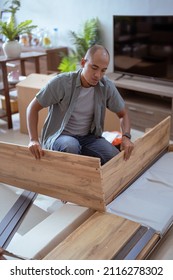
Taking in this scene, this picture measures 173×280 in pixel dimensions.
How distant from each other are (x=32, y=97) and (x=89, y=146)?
1350 millimetres

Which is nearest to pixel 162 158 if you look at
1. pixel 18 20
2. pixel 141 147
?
pixel 141 147

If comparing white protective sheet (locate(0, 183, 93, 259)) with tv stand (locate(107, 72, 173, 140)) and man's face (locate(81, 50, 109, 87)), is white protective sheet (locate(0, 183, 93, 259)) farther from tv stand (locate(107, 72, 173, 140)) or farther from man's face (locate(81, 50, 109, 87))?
tv stand (locate(107, 72, 173, 140))

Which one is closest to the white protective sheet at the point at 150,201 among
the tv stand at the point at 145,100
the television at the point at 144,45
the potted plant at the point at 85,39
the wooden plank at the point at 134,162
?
the wooden plank at the point at 134,162

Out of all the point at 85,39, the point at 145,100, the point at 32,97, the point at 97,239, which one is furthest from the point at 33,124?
the point at 85,39

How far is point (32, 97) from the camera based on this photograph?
3141 mm

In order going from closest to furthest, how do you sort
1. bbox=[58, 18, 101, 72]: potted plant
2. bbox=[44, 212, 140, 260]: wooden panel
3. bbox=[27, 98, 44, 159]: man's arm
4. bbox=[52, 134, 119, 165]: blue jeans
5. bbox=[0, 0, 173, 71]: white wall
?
1. bbox=[44, 212, 140, 260]: wooden panel
2. bbox=[27, 98, 44, 159]: man's arm
3. bbox=[52, 134, 119, 165]: blue jeans
4. bbox=[0, 0, 173, 71]: white wall
5. bbox=[58, 18, 101, 72]: potted plant

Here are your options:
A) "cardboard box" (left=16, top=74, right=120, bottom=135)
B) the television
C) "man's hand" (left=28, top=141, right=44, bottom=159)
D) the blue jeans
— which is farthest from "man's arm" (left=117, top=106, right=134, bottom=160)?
the television

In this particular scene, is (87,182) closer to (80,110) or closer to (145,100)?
(80,110)

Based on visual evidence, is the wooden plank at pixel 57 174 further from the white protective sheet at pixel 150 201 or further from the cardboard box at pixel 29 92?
the cardboard box at pixel 29 92

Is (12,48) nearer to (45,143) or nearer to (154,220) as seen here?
(45,143)

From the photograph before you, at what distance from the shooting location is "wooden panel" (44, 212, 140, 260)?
134cm

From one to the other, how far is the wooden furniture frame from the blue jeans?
0.18 metres

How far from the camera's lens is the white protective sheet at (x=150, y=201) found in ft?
5.23

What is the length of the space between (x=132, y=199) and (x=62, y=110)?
0.65 meters
